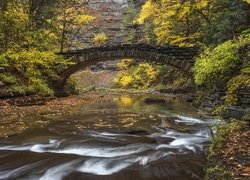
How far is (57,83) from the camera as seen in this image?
24.2 m

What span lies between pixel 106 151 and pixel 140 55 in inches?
613

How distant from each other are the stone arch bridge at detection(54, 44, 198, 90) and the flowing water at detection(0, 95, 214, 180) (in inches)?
416

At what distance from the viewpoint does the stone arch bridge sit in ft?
69.8

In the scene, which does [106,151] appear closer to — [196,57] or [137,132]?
[137,132]

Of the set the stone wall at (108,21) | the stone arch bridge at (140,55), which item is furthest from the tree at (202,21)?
the stone wall at (108,21)

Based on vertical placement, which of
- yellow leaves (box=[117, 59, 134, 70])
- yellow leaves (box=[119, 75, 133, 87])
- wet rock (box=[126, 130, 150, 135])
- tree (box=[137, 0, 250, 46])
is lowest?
yellow leaves (box=[119, 75, 133, 87])

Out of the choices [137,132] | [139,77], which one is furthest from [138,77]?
[137,132]

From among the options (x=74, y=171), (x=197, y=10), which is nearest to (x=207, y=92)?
(x=197, y=10)

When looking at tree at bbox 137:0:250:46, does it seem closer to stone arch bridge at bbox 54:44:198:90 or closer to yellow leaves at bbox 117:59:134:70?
stone arch bridge at bbox 54:44:198:90

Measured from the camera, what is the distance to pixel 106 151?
297 inches

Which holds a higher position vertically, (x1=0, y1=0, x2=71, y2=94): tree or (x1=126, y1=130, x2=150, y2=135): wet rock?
(x1=0, y1=0, x2=71, y2=94): tree

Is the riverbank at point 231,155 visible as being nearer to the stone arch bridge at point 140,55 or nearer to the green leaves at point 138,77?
the stone arch bridge at point 140,55

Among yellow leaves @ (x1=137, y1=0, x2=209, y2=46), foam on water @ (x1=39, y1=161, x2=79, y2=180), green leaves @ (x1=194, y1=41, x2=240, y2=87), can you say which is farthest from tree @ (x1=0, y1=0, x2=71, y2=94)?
yellow leaves @ (x1=137, y1=0, x2=209, y2=46)

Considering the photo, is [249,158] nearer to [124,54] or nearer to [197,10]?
[124,54]
